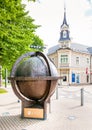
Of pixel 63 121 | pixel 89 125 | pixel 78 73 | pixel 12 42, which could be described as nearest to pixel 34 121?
pixel 63 121

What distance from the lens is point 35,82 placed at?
858cm

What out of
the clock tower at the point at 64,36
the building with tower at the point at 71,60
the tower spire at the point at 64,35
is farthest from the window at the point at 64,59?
the tower spire at the point at 64,35

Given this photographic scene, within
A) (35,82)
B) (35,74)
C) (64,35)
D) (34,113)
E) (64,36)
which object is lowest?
(34,113)

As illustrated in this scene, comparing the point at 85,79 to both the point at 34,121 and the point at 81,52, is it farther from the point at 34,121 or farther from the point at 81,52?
the point at 34,121

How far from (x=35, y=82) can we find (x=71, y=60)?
3444 centimetres

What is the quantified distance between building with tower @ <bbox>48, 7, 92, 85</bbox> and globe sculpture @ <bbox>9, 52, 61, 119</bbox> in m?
30.8

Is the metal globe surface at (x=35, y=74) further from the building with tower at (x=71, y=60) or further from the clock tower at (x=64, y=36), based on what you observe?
the clock tower at (x=64, y=36)

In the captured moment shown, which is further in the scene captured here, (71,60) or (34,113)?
(71,60)

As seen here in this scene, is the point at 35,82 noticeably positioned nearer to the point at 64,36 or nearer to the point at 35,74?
the point at 35,74

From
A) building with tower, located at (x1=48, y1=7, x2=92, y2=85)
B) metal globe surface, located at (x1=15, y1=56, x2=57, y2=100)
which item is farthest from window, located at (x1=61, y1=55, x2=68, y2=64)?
metal globe surface, located at (x1=15, y1=56, x2=57, y2=100)

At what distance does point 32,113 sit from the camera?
346 inches

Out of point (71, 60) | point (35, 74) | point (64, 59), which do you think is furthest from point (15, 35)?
point (71, 60)

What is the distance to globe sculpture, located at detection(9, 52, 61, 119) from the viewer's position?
27.8ft

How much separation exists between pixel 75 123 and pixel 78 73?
120 ft
